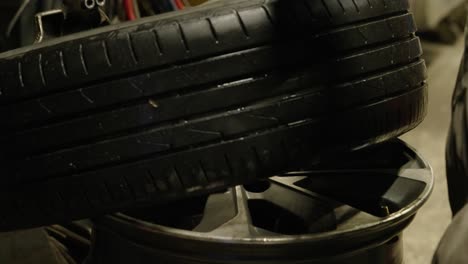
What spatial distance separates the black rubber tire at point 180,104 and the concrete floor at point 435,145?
2.37 feet

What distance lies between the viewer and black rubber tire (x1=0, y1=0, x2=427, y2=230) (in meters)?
0.68

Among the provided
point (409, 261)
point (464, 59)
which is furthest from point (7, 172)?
point (409, 261)

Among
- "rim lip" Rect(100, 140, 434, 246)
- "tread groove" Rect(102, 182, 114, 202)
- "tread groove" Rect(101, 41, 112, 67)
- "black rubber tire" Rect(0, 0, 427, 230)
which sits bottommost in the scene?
"rim lip" Rect(100, 140, 434, 246)

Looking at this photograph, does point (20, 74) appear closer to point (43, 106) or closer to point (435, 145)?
point (43, 106)

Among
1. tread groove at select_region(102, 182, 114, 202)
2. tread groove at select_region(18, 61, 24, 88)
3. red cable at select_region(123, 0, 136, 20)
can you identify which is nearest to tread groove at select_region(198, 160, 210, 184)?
tread groove at select_region(102, 182, 114, 202)

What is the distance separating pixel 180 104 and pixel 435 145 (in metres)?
1.37

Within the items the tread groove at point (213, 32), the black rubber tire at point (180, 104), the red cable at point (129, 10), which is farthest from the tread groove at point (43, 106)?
the red cable at point (129, 10)

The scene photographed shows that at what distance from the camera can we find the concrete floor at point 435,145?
4.45ft

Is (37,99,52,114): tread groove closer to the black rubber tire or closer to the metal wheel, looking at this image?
the black rubber tire

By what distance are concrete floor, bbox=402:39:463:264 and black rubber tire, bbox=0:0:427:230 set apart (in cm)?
72

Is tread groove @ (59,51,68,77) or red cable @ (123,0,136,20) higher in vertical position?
tread groove @ (59,51,68,77)

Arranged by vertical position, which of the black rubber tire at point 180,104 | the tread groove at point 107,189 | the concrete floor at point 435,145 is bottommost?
the concrete floor at point 435,145

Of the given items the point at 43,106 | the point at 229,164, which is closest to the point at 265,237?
the point at 229,164

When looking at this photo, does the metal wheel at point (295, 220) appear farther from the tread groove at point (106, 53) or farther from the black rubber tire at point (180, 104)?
the tread groove at point (106, 53)
